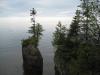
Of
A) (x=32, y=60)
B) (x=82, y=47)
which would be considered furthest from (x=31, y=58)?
(x=82, y=47)

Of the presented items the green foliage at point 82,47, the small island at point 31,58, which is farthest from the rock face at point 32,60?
the green foliage at point 82,47

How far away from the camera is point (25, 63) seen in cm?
6512

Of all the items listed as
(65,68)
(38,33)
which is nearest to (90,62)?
(65,68)

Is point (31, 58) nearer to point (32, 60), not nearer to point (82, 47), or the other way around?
point (32, 60)

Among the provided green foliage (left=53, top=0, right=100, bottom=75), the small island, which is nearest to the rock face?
the small island

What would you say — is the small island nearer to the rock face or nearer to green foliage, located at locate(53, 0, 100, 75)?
the rock face

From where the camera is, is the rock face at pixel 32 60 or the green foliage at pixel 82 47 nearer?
the green foliage at pixel 82 47

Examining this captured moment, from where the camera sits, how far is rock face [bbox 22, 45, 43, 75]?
62.0 m

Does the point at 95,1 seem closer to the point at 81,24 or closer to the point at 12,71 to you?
the point at 81,24

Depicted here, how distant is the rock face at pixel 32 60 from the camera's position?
61963 millimetres

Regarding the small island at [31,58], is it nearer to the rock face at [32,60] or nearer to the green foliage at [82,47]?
the rock face at [32,60]

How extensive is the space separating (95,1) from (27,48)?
19.4 m

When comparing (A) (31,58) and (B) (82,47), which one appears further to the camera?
(A) (31,58)

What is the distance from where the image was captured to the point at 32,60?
6222cm
